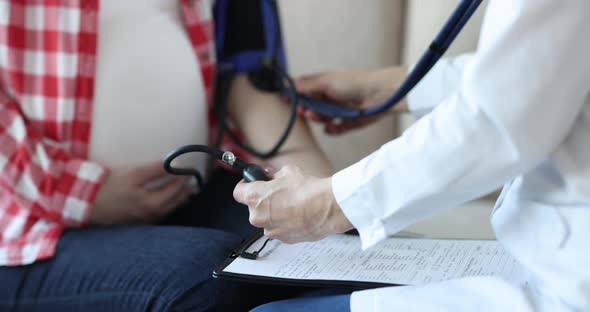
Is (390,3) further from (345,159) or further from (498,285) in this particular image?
(498,285)

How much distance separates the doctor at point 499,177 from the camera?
1.68ft

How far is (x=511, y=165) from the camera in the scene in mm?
527

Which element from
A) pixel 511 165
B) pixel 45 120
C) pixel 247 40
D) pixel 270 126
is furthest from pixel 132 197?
pixel 511 165

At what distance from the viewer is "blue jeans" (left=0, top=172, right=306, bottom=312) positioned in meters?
0.78

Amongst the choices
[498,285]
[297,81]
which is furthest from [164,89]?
[498,285]

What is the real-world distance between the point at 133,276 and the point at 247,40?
0.52 metres

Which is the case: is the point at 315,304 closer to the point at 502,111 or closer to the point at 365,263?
the point at 365,263

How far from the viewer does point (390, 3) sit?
130cm

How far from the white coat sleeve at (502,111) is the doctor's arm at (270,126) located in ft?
1.62

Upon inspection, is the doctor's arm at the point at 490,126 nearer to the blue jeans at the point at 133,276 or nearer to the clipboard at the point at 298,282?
the clipboard at the point at 298,282

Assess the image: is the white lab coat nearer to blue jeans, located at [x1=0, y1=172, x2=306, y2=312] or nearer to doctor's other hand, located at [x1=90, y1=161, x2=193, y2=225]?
blue jeans, located at [x1=0, y1=172, x2=306, y2=312]

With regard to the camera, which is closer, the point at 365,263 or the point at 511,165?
the point at 511,165

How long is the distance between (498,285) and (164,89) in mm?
620

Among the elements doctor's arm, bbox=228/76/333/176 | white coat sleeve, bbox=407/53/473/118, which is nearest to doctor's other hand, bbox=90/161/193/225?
doctor's arm, bbox=228/76/333/176
